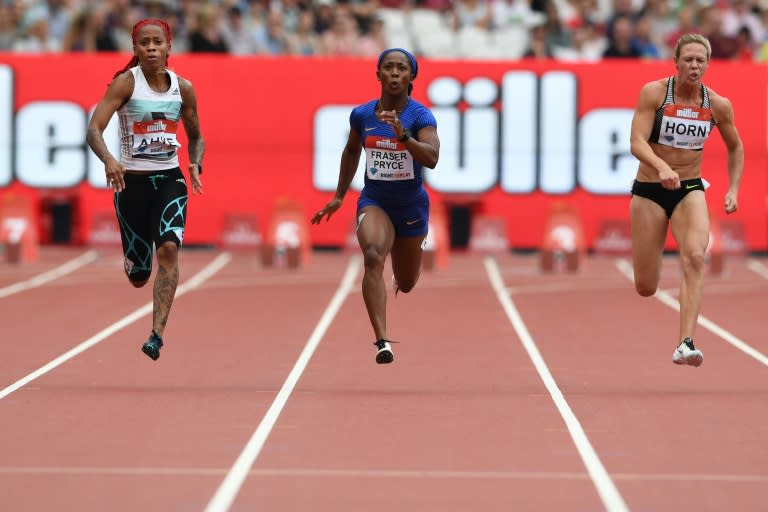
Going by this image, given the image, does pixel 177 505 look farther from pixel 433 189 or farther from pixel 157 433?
pixel 433 189

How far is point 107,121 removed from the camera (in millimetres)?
10344

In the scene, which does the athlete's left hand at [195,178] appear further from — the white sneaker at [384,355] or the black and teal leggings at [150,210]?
the white sneaker at [384,355]

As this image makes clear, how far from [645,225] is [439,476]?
13.1 ft

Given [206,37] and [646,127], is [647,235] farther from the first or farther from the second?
[206,37]

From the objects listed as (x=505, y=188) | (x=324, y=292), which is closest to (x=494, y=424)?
(x=324, y=292)

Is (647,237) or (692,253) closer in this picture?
(692,253)

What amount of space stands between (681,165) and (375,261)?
2.17m

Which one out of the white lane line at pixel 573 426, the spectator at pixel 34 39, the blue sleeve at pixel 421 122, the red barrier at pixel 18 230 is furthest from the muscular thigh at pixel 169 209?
the spectator at pixel 34 39

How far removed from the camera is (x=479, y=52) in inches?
926

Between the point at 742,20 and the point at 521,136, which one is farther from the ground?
the point at 742,20

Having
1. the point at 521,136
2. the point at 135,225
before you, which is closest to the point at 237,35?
the point at 521,136

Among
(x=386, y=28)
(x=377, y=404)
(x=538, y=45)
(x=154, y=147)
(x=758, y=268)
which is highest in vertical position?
(x=386, y=28)

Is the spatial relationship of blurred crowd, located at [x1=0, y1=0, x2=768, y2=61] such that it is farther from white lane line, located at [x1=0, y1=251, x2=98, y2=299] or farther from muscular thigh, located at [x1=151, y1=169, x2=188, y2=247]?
muscular thigh, located at [x1=151, y1=169, x2=188, y2=247]

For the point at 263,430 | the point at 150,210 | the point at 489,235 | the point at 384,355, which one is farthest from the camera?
the point at 489,235
